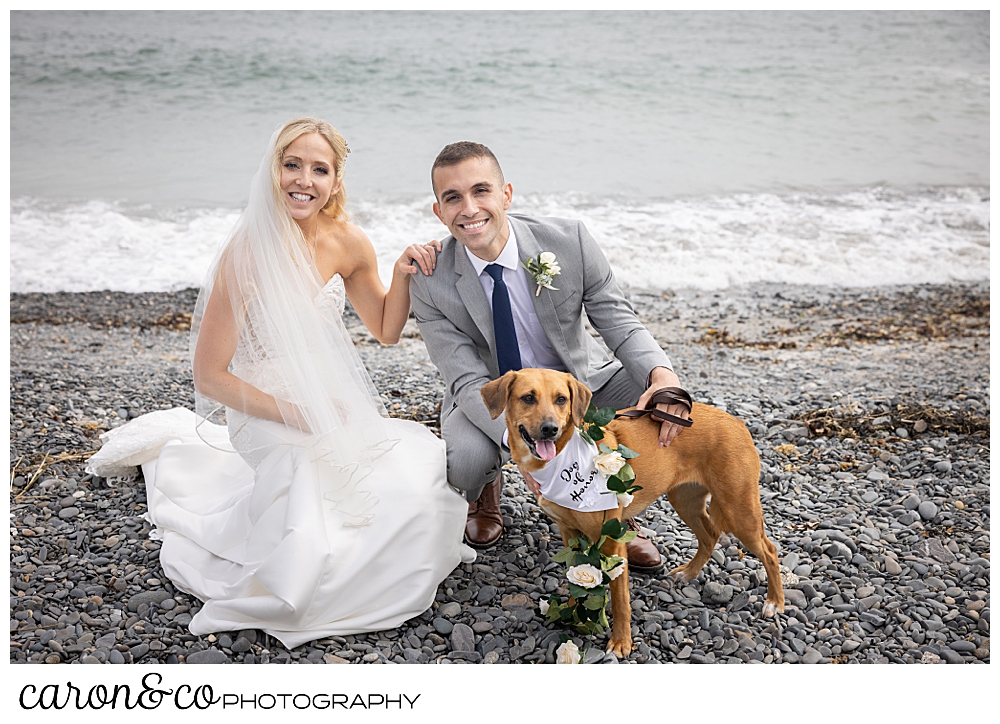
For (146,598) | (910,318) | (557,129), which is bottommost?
(910,318)

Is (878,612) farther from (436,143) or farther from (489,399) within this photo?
(436,143)

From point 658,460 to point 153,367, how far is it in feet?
17.8

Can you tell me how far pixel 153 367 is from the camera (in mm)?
6973

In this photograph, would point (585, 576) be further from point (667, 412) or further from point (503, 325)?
point (503, 325)

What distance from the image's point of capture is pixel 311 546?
3371 millimetres

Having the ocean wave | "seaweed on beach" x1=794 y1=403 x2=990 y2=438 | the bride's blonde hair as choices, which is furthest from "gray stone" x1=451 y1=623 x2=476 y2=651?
the ocean wave

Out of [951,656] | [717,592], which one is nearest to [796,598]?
[717,592]

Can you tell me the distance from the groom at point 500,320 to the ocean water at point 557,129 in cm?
722

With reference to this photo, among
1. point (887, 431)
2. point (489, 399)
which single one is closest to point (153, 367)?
point (489, 399)

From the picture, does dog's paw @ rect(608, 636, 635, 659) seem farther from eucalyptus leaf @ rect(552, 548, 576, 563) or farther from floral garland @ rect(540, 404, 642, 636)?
eucalyptus leaf @ rect(552, 548, 576, 563)

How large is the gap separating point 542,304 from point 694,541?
163 centimetres

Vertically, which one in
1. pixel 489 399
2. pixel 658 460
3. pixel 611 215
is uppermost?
pixel 489 399

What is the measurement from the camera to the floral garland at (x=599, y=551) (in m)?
3.11

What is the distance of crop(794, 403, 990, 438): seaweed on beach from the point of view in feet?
17.6
